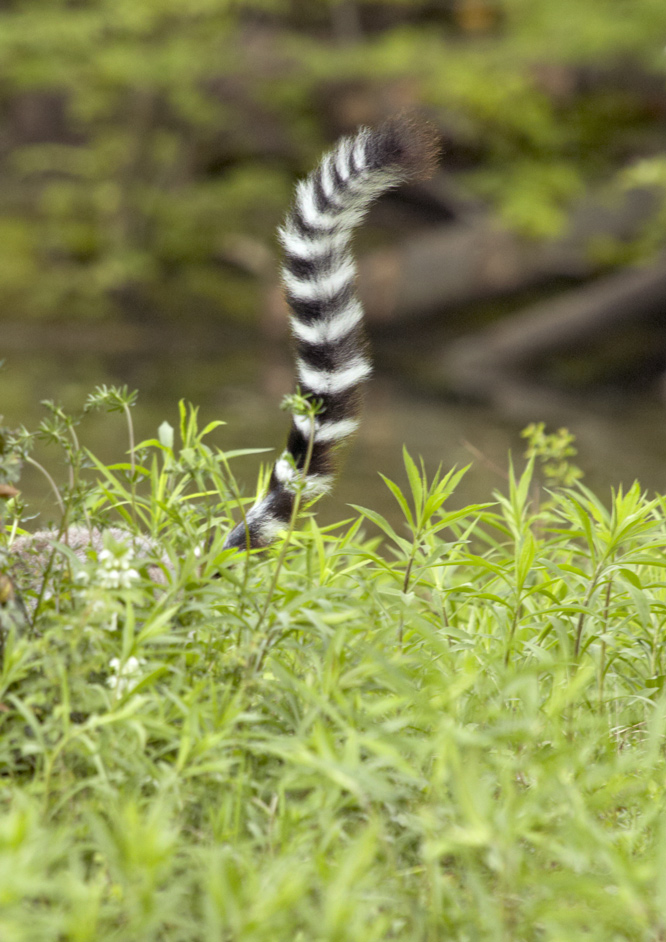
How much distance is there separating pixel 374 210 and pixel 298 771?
39.5 feet

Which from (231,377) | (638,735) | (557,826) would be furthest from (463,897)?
(231,377)

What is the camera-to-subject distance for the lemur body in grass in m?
1.80

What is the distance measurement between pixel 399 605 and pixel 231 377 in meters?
7.22

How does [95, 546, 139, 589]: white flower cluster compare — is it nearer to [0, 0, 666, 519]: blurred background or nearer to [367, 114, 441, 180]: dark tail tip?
[367, 114, 441, 180]: dark tail tip

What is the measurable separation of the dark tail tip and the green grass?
0.60 meters

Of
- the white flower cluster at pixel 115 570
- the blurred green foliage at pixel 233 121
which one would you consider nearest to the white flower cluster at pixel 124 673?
the white flower cluster at pixel 115 570

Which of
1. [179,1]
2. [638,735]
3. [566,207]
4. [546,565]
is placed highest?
[179,1]

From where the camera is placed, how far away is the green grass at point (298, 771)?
113 cm

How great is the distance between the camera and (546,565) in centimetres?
199

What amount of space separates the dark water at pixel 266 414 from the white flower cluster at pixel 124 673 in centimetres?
179

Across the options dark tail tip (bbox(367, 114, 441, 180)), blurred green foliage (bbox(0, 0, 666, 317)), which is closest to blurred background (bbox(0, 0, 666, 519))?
blurred green foliage (bbox(0, 0, 666, 317))

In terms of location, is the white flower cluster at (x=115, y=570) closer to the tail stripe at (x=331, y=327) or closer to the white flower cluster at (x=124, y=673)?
the white flower cluster at (x=124, y=673)

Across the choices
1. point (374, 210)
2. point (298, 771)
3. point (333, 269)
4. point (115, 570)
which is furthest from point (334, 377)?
point (374, 210)

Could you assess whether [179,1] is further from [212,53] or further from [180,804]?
[180,804]
